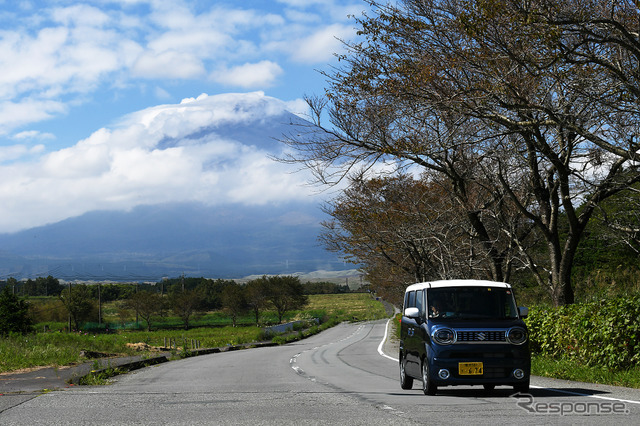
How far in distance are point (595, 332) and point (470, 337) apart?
15.7 ft

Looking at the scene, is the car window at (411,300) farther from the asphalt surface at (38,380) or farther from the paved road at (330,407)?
the asphalt surface at (38,380)

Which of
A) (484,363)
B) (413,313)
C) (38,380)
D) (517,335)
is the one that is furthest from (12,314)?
(517,335)

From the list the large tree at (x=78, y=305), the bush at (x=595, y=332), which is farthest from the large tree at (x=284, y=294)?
the bush at (x=595, y=332)

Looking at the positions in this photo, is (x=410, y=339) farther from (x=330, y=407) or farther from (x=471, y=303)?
(x=330, y=407)

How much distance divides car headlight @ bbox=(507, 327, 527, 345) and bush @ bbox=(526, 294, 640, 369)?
3110 mm

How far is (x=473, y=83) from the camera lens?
46.0 ft

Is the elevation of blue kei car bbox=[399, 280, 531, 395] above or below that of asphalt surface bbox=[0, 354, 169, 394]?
above

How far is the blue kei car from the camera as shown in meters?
10.3

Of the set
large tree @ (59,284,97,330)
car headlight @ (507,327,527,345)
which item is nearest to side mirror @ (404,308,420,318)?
car headlight @ (507,327,527,345)

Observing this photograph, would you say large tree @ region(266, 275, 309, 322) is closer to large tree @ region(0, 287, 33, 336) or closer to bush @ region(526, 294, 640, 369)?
large tree @ region(0, 287, 33, 336)

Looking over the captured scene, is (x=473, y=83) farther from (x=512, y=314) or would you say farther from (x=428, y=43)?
(x=512, y=314)

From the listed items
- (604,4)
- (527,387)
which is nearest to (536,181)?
(604,4)

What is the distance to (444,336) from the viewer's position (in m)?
10.5

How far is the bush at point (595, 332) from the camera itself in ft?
41.5
